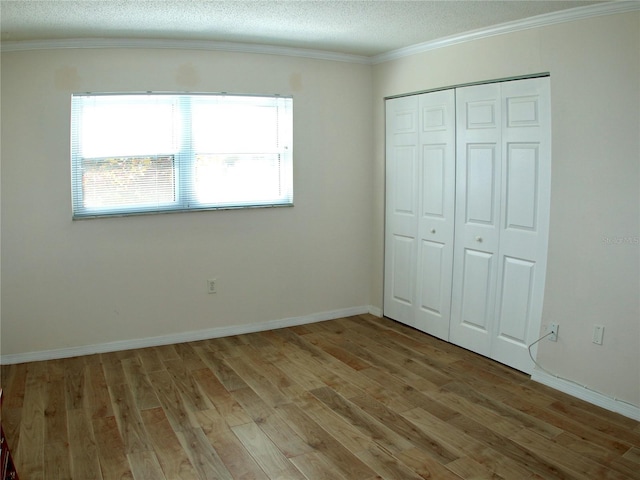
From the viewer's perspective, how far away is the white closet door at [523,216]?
3.40 metres

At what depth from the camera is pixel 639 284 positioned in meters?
2.94

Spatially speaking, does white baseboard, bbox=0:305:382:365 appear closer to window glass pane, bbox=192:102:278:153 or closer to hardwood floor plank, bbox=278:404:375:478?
hardwood floor plank, bbox=278:404:375:478

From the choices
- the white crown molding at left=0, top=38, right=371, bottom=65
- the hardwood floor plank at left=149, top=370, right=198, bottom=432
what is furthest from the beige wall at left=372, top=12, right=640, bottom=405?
the hardwood floor plank at left=149, top=370, right=198, bottom=432

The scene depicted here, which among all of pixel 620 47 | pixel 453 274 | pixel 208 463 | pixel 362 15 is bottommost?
pixel 208 463

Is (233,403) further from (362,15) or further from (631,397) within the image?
(362,15)

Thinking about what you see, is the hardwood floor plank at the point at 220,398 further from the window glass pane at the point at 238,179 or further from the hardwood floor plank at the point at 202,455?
the window glass pane at the point at 238,179

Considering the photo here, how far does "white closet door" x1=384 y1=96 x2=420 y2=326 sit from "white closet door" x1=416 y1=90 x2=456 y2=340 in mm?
87

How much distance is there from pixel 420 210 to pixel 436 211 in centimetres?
18

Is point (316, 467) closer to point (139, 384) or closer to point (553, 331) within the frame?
point (139, 384)

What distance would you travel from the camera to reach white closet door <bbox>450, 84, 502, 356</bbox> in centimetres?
373

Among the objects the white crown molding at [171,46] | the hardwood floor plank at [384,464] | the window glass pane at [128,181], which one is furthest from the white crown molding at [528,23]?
the hardwood floor plank at [384,464]

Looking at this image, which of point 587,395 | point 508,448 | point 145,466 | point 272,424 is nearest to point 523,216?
point 587,395

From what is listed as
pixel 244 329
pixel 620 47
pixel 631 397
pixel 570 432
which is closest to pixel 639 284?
pixel 631 397

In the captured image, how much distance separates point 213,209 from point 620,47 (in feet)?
9.80
